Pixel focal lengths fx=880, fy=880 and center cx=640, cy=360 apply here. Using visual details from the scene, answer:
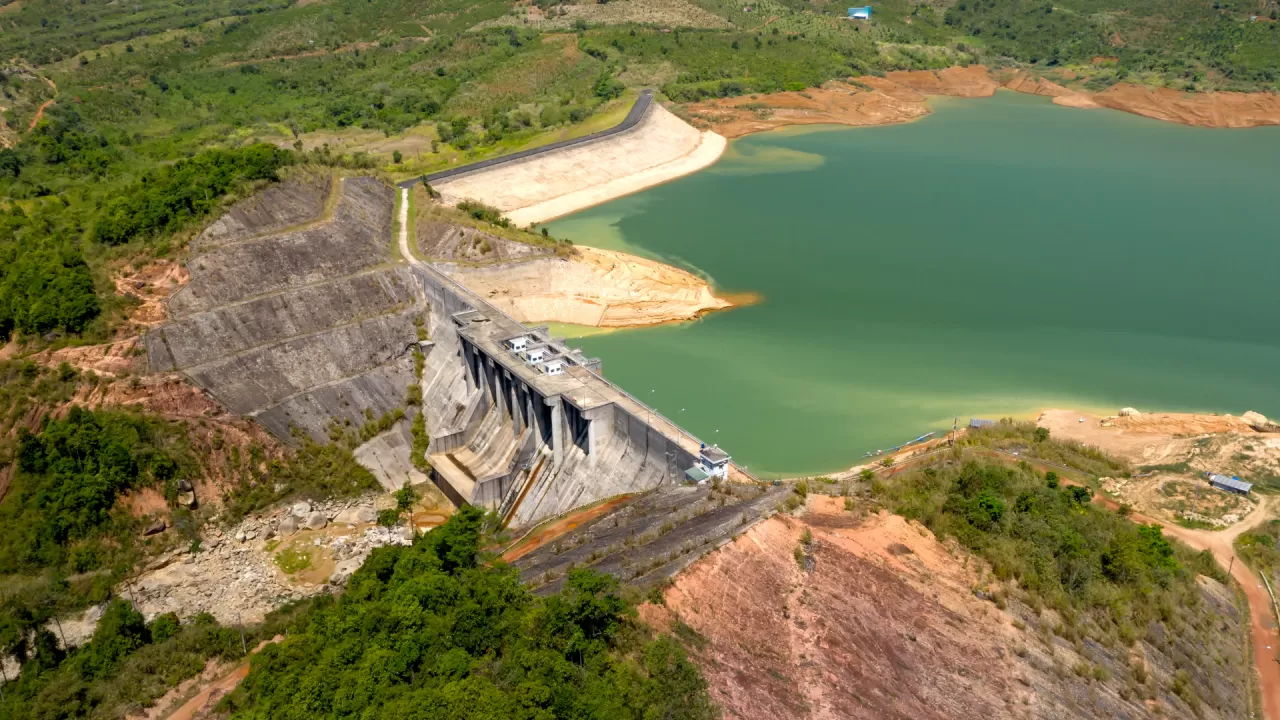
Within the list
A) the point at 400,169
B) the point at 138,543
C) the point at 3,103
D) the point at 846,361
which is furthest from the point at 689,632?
the point at 3,103

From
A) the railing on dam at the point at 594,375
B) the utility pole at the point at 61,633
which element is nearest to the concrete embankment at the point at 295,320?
the railing on dam at the point at 594,375

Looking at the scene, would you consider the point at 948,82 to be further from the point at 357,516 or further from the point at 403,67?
the point at 357,516

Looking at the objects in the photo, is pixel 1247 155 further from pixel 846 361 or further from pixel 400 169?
pixel 400 169

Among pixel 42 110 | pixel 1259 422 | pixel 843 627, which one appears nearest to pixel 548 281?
pixel 843 627

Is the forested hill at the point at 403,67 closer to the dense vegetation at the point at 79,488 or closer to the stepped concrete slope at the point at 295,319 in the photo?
the stepped concrete slope at the point at 295,319

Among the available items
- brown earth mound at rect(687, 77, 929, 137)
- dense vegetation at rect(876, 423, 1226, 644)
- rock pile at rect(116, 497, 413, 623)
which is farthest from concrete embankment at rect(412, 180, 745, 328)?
brown earth mound at rect(687, 77, 929, 137)
